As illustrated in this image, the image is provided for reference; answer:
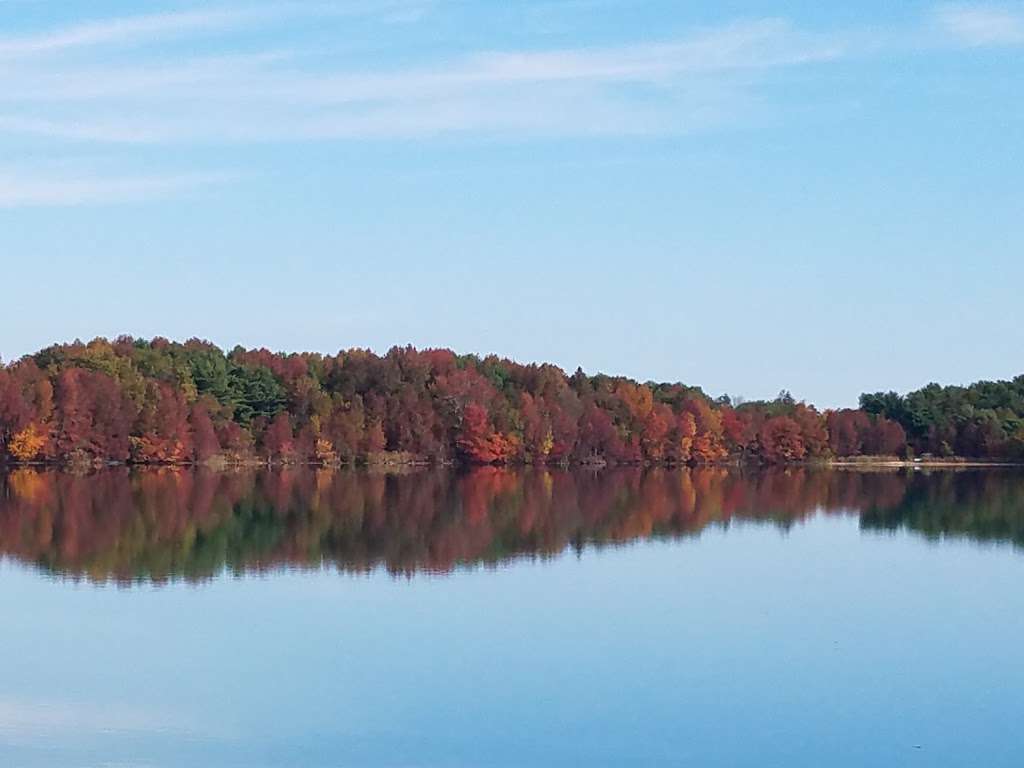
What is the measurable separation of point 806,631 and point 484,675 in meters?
5.66

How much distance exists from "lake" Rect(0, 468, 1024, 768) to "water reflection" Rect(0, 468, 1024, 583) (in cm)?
21

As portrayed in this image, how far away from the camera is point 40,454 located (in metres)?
67.5

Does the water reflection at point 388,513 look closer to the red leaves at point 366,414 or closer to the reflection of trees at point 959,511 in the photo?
the reflection of trees at point 959,511

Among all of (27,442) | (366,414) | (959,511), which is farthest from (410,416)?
(959,511)

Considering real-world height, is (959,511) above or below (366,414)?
below

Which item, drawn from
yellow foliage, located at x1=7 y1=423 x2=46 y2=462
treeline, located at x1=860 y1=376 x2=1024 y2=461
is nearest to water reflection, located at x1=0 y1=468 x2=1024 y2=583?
yellow foliage, located at x1=7 y1=423 x2=46 y2=462

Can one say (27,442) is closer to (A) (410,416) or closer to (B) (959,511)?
(A) (410,416)

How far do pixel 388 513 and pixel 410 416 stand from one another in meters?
39.8

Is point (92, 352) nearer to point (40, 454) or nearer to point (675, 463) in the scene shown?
point (40, 454)

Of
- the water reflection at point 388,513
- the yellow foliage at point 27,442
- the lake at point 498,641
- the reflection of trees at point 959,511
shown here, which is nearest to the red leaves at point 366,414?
the yellow foliage at point 27,442

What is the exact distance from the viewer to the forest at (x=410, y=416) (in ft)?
223

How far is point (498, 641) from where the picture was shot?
1858 centimetres

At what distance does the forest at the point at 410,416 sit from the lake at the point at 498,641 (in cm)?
3162

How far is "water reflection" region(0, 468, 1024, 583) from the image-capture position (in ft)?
90.6
